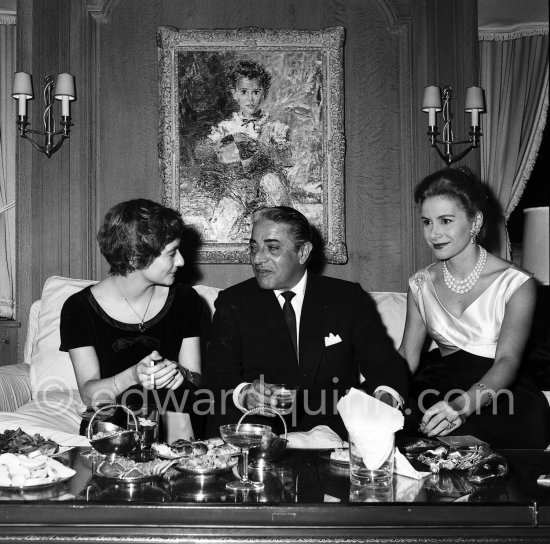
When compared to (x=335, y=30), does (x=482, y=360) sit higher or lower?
lower

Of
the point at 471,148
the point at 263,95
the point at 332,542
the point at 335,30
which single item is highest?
the point at 335,30

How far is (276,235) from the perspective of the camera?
3004 mm

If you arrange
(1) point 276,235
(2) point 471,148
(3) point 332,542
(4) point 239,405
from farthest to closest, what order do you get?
(2) point 471,148, (1) point 276,235, (4) point 239,405, (3) point 332,542

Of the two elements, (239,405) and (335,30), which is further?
(335,30)

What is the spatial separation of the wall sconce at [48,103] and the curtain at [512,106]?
2.97 meters

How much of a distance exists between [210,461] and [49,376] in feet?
6.10

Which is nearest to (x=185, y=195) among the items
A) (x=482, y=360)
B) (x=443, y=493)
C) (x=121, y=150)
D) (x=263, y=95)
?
(x=121, y=150)

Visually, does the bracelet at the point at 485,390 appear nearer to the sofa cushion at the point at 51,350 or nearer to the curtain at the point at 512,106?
the sofa cushion at the point at 51,350

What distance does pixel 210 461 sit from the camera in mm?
1945

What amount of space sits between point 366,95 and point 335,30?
455 millimetres

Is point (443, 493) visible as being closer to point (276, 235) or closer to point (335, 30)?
point (276, 235)

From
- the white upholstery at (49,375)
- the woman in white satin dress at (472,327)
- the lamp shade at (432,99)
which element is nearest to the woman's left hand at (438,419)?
the woman in white satin dress at (472,327)

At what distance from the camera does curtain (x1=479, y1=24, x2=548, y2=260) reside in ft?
17.2

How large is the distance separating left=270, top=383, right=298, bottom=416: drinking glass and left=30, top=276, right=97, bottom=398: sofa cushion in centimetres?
163
